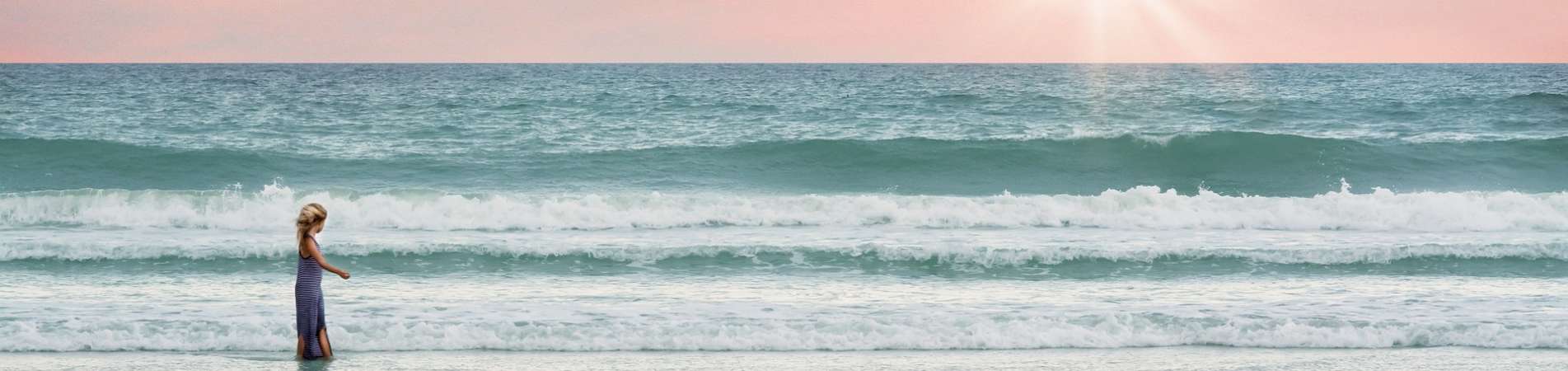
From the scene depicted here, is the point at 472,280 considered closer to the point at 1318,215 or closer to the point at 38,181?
the point at 1318,215

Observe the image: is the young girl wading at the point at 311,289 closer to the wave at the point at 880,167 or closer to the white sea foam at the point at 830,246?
the white sea foam at the point at 830,246

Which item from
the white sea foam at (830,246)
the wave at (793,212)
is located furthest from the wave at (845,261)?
the wave at (793,212)

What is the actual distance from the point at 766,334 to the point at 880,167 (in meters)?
15.8

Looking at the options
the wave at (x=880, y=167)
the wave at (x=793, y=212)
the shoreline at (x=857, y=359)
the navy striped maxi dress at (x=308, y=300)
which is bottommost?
the shoreline at (x=857, y=359)

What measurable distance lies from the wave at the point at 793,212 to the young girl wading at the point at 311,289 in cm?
727

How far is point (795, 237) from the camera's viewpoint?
1470 centimetres

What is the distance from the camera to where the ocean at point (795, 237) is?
29.7 ft

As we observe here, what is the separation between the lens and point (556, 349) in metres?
8.94

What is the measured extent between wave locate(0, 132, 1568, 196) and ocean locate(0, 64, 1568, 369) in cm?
11

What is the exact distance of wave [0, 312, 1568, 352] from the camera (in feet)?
29.3

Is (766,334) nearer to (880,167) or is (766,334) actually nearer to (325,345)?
(325,345)

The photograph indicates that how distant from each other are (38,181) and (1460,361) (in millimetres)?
22135

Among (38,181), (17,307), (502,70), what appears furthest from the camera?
(502,70)

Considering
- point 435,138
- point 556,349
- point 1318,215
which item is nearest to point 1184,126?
point 1318,215
